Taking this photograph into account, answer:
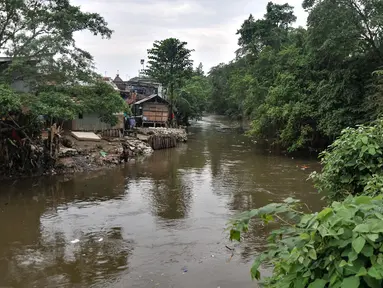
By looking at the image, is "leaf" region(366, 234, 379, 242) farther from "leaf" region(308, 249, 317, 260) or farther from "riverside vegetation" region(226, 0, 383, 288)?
"leaf" region(308, 249, 317, 260)

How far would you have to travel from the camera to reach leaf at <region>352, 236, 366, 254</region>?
6.08 ft

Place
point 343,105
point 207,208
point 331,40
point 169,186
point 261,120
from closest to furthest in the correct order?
point 207,208, point 169,186, point 331,40, point 343,105, point 261,120

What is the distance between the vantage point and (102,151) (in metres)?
19.8

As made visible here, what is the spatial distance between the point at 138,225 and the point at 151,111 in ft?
81.2

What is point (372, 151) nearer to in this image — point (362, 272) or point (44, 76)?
point (362, 272)

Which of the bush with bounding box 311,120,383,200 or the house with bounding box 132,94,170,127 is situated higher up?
the house with bounding box 132,94,170,127

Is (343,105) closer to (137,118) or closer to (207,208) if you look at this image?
(207,208)

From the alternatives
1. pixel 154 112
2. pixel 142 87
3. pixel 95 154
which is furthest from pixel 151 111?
pixel 95 154

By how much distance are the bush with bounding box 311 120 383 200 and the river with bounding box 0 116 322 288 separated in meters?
2.80

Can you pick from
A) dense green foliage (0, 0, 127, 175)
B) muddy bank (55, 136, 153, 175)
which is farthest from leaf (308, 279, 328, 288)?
muddy bank (55, 136, 153, 175)

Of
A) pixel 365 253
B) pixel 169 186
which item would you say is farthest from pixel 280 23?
pixel 365 253

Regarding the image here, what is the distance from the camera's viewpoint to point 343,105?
63.0ft

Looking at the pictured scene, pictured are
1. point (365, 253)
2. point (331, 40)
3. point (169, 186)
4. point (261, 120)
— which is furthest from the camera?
point (261, 120)

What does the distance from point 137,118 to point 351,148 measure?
29888mm
